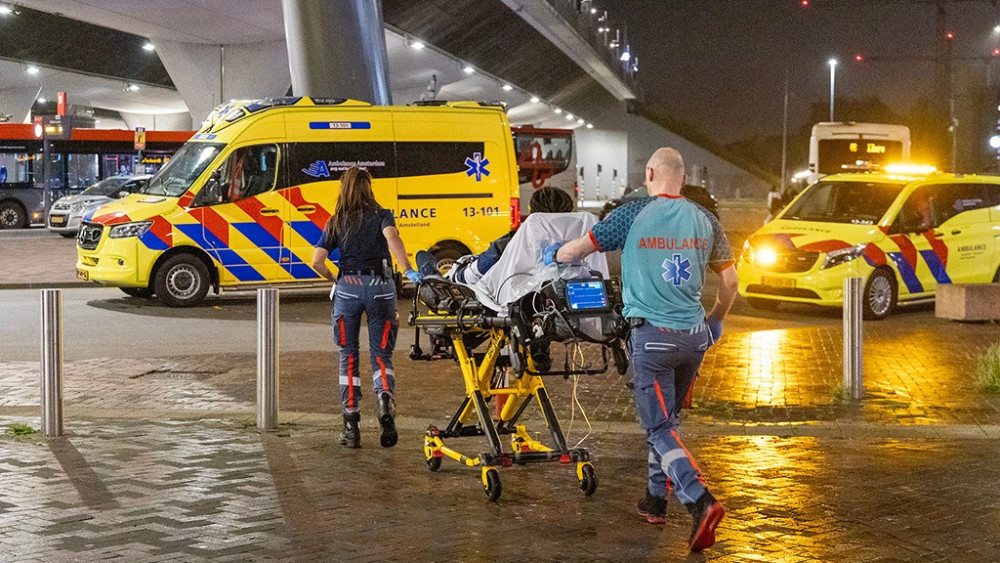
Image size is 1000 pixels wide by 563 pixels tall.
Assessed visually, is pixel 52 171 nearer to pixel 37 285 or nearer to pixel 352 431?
pixel 37 285

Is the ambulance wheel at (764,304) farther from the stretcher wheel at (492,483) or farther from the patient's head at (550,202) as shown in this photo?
the stretcher wheel at (492,483)

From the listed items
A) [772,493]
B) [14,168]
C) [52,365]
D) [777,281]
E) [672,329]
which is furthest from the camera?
[14,168]

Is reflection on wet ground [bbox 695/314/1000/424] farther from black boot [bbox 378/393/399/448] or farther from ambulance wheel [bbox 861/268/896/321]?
black boot [bbox 378/393/399/448]

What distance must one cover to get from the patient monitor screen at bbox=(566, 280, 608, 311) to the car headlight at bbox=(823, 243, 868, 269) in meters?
10.5

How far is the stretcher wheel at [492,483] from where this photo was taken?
23.9 feet

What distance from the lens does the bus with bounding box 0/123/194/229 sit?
3953 centimetres

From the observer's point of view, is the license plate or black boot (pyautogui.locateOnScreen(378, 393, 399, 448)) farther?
the license plate

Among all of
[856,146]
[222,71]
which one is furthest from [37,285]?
[222,71]

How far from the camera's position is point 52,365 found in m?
9.32

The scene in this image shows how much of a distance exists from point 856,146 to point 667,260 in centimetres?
3111

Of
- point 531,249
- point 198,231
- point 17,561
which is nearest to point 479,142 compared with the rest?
point 198,231

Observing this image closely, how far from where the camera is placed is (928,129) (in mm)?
78500

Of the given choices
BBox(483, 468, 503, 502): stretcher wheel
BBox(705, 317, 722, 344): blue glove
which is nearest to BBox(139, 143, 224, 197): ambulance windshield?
BBox(483, 468, 503, 502): stretcher wheel

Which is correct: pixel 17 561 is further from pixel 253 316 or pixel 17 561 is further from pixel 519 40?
pixel 519 40
